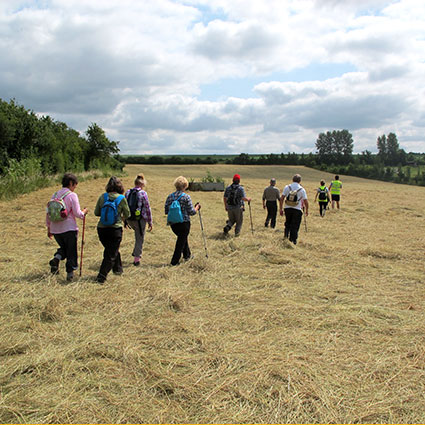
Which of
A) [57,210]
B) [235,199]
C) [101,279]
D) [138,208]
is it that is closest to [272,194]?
[235,199]

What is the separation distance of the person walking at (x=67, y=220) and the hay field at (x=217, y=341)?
48cm

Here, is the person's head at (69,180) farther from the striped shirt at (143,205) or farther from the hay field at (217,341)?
the hay field at (217,341)

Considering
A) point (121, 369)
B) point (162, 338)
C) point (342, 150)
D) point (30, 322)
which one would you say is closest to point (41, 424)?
point (121, 369)

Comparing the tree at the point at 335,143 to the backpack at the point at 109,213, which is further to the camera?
the tree at the point at 335,143

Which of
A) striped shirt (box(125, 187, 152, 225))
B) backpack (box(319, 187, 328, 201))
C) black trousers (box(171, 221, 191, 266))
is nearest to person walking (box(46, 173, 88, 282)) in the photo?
striped shirt (box(125, 187, 152, 225))

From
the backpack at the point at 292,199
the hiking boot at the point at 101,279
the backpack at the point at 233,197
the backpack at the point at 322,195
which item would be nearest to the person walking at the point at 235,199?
the backpack at the point at 233,197

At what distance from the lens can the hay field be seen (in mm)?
3186

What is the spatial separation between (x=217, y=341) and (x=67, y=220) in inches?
135

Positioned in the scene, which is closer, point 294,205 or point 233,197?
point 294,205

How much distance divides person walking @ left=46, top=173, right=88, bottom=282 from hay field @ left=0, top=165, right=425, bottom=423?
1.56 feet

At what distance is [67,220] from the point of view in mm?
6344

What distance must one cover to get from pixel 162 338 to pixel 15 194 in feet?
57.1

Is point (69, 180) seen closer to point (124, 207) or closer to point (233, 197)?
point (124, 207)

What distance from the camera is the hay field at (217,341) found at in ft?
10.5
